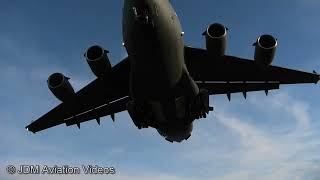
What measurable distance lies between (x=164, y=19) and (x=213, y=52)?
3.26m

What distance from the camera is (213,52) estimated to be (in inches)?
770

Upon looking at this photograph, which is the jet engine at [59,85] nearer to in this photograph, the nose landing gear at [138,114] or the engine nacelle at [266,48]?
the nose landing gear at [138,114]

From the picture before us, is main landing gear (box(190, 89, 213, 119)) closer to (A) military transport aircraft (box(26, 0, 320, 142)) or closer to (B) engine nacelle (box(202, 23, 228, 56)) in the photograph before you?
(A) military transport aircraft (box(26, 0, 320, 142))

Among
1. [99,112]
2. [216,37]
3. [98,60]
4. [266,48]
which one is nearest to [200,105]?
[216,37]

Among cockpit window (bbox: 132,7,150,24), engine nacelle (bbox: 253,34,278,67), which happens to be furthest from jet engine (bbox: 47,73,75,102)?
engine nacelle (bbox: 253,34,278,67)

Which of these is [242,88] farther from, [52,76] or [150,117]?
[52,76]

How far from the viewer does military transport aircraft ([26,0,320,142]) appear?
17.7m

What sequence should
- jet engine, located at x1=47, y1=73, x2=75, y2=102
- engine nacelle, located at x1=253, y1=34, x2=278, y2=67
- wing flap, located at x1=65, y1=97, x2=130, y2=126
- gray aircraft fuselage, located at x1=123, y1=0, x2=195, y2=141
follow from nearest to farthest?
1. gray aircraft fuselage, located at x1=123, y1=0, x2=195, y2=141
2. engine nacelle, located at x1=253, y1=34, x2=278, y2=67
3. jet engine, located at x1=47, y1=73, x2=75, y2=102
4. wing flap, located at x1=65, y1=97, x2=130, y2=126

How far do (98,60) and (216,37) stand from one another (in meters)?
5.59

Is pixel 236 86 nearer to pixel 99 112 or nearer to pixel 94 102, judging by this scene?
pixel 94 102

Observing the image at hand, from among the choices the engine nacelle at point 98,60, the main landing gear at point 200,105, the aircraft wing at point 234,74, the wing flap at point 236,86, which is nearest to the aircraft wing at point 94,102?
the engine nacelle at point 98,60

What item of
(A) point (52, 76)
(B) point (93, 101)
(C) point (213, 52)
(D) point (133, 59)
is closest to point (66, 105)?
(B) point (93, 101)

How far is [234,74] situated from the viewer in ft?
78.4

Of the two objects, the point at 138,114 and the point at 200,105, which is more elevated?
the point at 200,105
